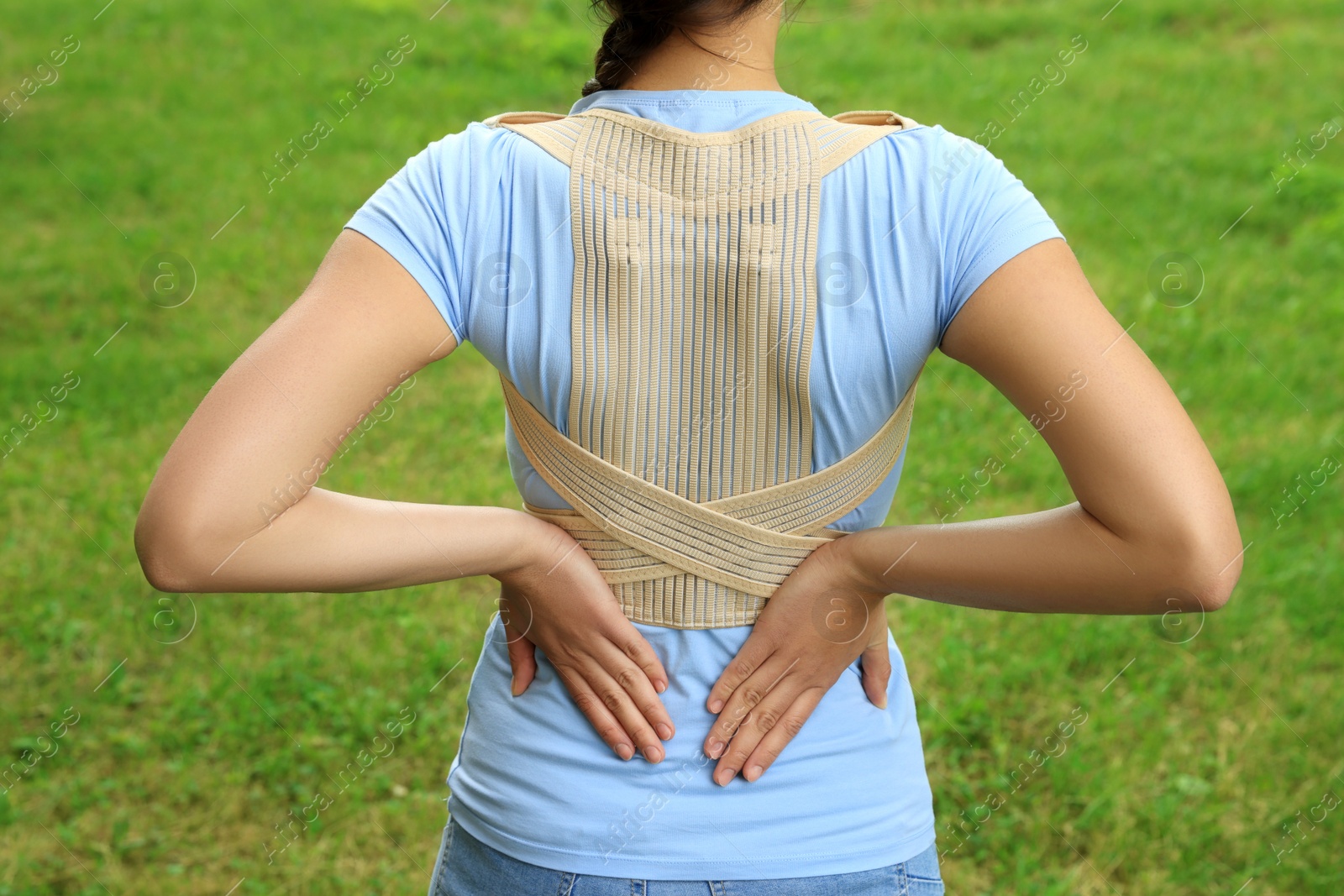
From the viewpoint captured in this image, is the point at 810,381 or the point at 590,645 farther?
the point at 590,645

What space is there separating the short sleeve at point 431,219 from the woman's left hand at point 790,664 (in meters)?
0.44

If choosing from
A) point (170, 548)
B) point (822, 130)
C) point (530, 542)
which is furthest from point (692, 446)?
point (170, 548)

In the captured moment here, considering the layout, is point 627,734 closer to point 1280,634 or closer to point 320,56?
point 1280,634

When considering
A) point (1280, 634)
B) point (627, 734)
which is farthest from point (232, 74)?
point (627, 734)

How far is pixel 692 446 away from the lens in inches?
45.7

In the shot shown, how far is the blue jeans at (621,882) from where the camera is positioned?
113 cm

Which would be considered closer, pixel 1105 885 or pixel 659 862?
pixel 659 862

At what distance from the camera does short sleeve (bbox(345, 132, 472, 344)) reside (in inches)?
41.6

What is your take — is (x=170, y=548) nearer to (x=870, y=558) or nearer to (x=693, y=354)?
(x=693, y=354)

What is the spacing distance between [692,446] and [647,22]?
407mm

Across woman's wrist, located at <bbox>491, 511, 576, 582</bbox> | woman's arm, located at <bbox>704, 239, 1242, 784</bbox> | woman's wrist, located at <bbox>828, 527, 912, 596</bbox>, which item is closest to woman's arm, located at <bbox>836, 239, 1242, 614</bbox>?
woman's arm, located at <bbox>704, 239, 1242, 784</bbox>

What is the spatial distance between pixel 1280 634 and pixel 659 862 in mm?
2785

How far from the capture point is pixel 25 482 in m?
3.98

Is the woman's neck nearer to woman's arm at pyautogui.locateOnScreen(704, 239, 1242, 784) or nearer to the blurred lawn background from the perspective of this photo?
woman's arm at pyautogui.locateOnScreen(704, 239, 1242, 784)
